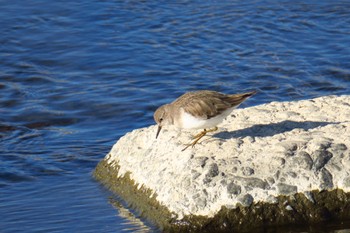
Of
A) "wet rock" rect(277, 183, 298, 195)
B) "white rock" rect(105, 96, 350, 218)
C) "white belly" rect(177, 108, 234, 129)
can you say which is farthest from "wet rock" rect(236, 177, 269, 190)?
"white belly" rect(177, 108, 234, 129)

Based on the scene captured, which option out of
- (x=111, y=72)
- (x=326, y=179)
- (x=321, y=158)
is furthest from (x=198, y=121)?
(x=111, y=72)

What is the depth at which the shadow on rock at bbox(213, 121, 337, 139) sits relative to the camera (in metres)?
8.36

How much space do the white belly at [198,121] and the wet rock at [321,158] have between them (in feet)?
3.27

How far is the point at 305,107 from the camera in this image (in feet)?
29.9

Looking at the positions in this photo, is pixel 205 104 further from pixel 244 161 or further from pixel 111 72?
pixel 111 72

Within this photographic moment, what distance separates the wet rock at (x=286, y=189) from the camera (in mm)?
7496

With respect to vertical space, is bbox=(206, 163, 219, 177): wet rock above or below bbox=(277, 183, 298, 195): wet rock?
above

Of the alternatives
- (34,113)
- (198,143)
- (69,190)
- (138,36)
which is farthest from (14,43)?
(198,143)

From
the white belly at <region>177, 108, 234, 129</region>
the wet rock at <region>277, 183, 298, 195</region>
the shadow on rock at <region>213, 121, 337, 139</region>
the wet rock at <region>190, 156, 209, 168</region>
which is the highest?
the white belly at <region>177, 108, 234, 129</region>

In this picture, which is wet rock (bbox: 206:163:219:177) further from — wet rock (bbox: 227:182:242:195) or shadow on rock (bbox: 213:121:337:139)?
shadow on rock (bbox: 213:121:337:139)

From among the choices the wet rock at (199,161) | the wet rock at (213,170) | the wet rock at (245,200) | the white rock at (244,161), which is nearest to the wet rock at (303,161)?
the white rock at (244,161)

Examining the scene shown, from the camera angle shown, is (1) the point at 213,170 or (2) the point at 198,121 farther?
(2) the point at 198,121

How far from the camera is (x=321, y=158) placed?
7723 millimetres

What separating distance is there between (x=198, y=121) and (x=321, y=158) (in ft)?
4.03
